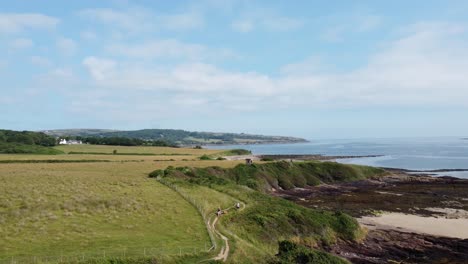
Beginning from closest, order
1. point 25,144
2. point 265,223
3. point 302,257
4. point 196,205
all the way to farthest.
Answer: point 302,257
point 265,223
point 196,205
point 25,144

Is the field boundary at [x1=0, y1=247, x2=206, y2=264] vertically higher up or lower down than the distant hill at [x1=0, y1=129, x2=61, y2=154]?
lower down

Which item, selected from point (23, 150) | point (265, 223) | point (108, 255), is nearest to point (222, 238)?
point (265, 223)

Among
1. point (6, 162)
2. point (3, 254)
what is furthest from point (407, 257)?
point (6, 162)

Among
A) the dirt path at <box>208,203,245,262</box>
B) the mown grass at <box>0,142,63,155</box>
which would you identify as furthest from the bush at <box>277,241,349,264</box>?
the mown grass at <box>0,142,63,155</box>

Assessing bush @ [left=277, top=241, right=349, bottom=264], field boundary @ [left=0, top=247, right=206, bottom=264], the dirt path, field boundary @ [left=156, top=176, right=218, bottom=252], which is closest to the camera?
field boundary @ [left=0, top=247, right=206, bottom=264]

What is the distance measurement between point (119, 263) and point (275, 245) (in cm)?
1612

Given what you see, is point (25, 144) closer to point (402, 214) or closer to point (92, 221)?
point (92, 221)

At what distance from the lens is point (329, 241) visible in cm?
3975

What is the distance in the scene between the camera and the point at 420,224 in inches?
1916

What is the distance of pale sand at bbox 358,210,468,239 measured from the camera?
45.1 meters

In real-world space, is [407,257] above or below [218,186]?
below

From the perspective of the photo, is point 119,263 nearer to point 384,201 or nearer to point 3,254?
point 3,254

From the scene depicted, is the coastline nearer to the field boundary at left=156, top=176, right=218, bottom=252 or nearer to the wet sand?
the wet sand

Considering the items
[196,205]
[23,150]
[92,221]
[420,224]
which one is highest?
[23,150]
